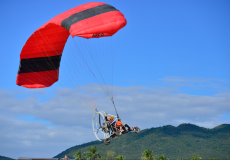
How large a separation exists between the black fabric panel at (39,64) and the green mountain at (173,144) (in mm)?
123150

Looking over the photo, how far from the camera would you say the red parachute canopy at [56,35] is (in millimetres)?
19094

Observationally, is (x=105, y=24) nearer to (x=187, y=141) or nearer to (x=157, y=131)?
(x=187, y=141)

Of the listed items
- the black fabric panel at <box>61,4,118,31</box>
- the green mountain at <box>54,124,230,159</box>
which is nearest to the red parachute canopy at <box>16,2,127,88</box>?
the black fabric panel at <box>61,4,118,31</box>

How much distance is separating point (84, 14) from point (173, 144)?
16056 centimetres

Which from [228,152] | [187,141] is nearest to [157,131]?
[187,141]

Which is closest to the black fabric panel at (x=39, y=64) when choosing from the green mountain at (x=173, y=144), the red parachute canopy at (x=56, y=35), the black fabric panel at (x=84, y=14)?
the red parachute canopy at (x=56, y=35)

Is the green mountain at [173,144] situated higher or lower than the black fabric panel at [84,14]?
higher

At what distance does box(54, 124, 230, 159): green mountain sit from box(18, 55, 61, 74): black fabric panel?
12315 centimetres

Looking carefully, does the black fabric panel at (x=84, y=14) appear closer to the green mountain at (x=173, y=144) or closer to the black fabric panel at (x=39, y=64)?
the black fabric panel at (x=39, y=64)

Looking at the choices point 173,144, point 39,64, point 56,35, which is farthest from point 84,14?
point 173,144

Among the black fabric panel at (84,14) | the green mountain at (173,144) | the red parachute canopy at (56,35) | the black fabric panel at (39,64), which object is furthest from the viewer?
the green mountain at (173,144)

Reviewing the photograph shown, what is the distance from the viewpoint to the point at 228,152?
146m

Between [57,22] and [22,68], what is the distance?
5656 mm

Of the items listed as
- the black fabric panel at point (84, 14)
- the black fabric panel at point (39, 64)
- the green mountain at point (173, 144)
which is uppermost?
the green mountain at point (173, 144)
